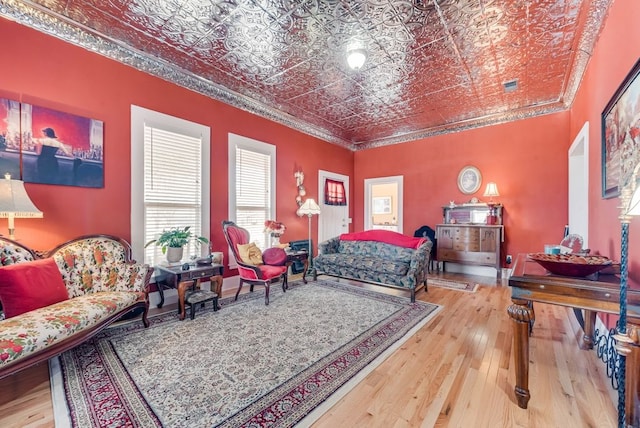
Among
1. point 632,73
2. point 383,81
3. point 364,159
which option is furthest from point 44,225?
point 364,159

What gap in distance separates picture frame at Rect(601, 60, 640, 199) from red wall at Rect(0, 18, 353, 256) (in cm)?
438

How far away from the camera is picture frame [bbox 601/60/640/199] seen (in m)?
1.71

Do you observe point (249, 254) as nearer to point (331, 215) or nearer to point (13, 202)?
point (13, 202)

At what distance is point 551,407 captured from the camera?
1.64 m

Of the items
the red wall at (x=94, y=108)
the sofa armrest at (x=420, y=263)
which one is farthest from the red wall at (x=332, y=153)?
the sofa armrest at (x=420, y=263)

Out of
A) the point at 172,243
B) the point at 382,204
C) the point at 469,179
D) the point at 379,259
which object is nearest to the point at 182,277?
the point at 172,243

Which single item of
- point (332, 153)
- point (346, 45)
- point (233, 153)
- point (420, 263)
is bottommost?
point (420, 263)

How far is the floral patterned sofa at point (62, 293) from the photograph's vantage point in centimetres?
172

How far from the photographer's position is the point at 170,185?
12.0 feet

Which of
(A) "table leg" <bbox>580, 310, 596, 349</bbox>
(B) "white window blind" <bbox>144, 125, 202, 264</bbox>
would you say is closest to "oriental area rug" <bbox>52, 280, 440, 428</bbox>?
(B) "white window blind" <bbox>144, 125, 202, 264</bbox>

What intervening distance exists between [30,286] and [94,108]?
202 cm

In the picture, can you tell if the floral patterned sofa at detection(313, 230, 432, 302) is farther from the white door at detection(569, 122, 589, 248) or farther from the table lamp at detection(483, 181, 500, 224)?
the white door at detection(569, 122, 589, 248)

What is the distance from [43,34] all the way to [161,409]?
369 centimetres

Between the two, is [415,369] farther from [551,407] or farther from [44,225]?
[44,225]
